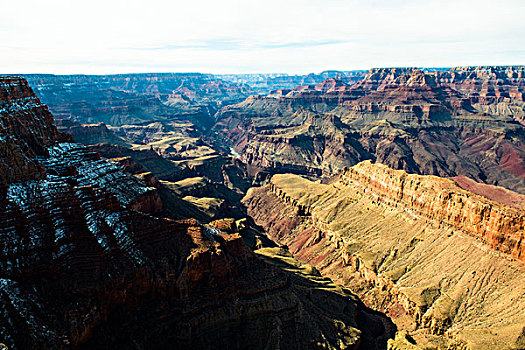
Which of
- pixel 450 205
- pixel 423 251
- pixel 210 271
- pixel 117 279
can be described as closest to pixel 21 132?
pixel 117 279

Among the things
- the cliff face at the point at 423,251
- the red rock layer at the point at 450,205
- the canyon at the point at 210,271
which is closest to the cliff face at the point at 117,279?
the canyon at the point at 210,271

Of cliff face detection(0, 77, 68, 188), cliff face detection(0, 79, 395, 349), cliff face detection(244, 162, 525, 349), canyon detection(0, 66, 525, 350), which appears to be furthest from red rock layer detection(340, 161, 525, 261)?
cliff face detection(0, 77, 68, 188)

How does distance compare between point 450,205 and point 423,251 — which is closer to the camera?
point 423,251

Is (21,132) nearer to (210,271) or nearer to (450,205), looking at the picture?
(210,271)

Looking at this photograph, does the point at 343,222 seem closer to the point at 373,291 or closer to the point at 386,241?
the point at 386,241

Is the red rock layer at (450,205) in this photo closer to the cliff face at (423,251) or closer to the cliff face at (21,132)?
the cliff face at (423,251)

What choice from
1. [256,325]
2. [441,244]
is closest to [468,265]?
[441,244]
